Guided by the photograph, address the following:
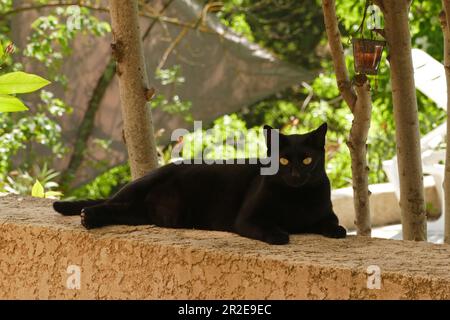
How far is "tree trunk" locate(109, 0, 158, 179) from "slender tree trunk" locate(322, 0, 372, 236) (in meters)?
0.76

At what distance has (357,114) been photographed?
10.2ft

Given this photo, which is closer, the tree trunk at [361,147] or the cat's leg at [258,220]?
the cat's leg at [258,220]

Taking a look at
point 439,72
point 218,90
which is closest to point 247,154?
point 218,90

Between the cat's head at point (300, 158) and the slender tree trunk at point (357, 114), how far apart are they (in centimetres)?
50

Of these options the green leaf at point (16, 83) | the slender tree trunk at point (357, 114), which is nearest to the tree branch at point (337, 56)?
the slender tree trunk at point (357, 114)

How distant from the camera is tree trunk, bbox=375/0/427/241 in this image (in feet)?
10.4

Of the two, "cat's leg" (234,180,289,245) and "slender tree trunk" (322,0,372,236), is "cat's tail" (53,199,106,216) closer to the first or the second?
"cat's leg" (234,180,289,245)

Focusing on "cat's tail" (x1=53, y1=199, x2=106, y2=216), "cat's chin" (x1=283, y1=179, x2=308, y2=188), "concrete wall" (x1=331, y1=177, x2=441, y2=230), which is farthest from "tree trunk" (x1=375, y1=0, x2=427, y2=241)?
"concrete wall" (x1=331, y1=177, x2=441, y2=230)

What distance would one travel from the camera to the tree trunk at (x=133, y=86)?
3.31m

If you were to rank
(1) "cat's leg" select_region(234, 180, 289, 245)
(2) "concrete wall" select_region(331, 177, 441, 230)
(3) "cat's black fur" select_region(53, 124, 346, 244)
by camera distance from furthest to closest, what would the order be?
(2) "concrete wall" select_region(331, 177, 441, 230) → (3) "cat's black fur" select_region(53, 124, 346, 244) → (1) "cat's leg" select_region(234, 180, 289, 245)

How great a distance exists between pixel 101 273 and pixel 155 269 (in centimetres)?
21

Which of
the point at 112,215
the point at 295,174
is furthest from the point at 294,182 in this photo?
the point at 112,215

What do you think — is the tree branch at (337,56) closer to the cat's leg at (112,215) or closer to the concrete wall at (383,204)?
the cat's leg at (112,215)

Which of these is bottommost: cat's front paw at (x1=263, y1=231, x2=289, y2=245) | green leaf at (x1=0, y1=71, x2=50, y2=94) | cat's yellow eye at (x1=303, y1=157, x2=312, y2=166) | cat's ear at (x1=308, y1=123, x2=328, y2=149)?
cat's front paw at (x1=263, y1=231, x2=289, y2=245)
